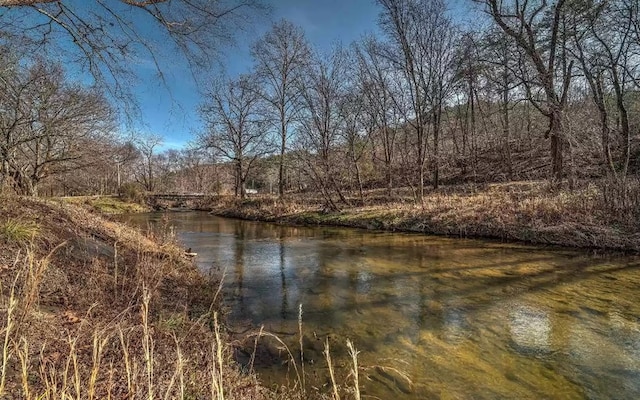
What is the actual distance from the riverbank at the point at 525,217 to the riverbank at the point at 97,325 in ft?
31.5

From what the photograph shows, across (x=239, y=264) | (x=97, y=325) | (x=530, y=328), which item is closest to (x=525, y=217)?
(x=530, y=328)

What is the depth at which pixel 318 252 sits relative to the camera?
1045 centimetres

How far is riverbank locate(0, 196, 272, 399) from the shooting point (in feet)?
6.06

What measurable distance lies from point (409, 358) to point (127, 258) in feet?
17.0

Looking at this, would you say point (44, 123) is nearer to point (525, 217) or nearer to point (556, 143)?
point (525, 217)

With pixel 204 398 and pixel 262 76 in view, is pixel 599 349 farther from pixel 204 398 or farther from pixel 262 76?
pixel 262 76

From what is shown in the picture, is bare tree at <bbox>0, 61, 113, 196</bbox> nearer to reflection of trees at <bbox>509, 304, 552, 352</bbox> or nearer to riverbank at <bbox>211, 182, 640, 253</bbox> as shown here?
riverbank at <bbox>211, 182, 640, 253</bbox>

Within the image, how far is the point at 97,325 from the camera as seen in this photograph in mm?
1979

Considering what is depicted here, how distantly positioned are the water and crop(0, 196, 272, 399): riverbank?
0.79 metres

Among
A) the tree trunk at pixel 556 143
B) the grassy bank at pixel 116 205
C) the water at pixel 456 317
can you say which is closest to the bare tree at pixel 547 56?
the tree trunk at pixel 556 143

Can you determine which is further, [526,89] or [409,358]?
[526,89]

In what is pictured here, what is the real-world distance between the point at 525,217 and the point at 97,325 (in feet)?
41.3

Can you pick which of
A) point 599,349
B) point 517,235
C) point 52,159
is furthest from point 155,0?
point 52,159

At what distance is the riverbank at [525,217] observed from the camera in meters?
9.66
